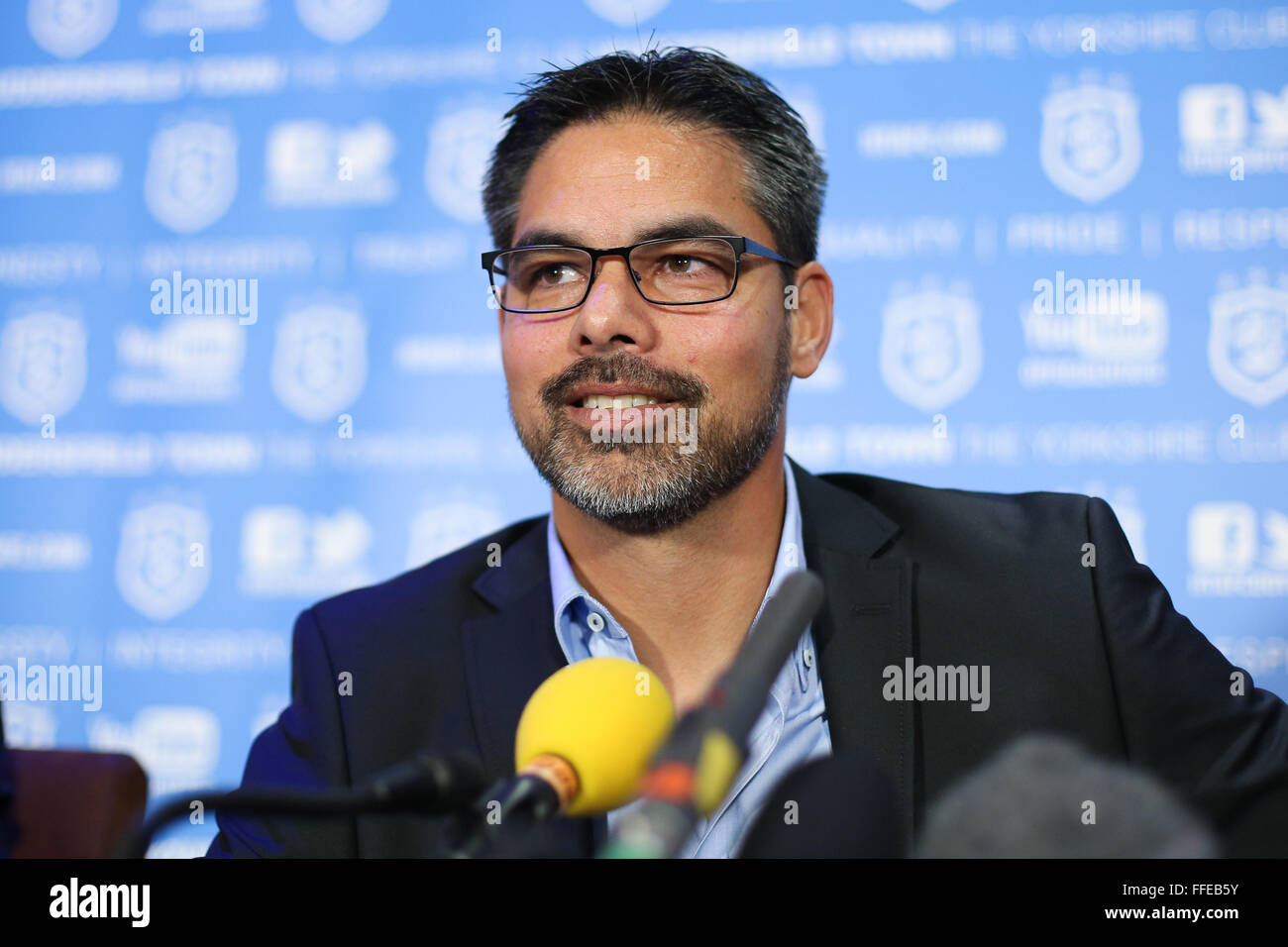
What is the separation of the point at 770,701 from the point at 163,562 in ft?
6.09

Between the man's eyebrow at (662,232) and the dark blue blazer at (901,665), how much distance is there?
621 mm

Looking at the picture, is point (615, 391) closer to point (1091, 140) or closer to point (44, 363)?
point (1091, 140)

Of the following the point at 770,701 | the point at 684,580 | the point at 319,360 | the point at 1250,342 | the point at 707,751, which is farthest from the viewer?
the point at 319,360

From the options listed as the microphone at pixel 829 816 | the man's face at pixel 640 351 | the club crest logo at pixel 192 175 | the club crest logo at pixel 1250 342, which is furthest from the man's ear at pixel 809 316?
the club crest logo at pixel 192 175

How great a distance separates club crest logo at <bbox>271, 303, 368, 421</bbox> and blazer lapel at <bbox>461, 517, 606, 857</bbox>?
0.92 m

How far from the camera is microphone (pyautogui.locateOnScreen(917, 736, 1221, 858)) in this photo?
0.74m

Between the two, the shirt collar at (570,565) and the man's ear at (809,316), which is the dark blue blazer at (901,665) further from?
the man's ear at (809,316)

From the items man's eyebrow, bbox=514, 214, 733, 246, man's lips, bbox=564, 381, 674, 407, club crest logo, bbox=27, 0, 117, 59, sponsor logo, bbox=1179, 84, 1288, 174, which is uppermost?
club crest logo, bbox=27, 0, 117, 59

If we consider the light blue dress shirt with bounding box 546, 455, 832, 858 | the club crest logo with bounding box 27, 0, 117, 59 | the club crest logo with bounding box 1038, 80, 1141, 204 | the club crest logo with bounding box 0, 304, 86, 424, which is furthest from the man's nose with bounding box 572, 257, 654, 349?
the club crest logo with bounding box 27, 0, 117, 59

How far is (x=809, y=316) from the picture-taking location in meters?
2.14

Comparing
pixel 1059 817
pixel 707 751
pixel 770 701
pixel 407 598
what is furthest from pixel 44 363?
pixel 1059 817

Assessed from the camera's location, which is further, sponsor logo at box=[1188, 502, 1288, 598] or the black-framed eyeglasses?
sponsor logo at box=[1188, 502, 1288, 598]

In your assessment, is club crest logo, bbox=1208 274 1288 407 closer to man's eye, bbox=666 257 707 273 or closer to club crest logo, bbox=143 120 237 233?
man's eye, bbox=666 257 707 273

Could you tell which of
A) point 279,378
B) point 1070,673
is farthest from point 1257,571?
point 279,378
